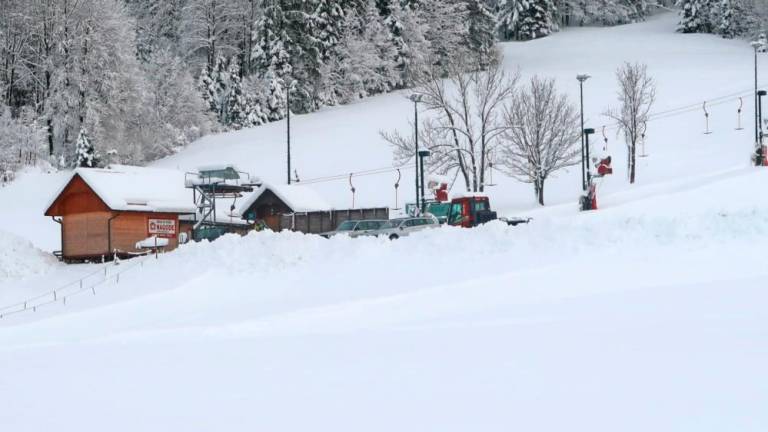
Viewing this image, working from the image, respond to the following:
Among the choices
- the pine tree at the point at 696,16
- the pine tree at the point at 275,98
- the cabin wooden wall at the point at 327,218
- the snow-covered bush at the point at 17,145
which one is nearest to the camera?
the cabin wooden wall at the point at 327,218

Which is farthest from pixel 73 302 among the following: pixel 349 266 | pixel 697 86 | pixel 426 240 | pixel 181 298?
pixel 697 86

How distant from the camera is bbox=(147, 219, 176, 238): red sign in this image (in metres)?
35.0

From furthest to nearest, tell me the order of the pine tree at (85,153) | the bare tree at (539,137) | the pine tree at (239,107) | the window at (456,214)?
1. the pine tree at (239,107)
2. the pine tree at (85,153)
3. the bare tree at (539,137)
4. the window at (456,214)

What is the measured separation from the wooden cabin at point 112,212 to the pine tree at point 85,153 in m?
18.1

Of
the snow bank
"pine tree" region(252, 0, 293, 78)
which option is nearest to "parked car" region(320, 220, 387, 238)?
the snow bank

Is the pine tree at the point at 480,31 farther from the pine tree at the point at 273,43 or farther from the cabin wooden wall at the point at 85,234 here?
the cabin wooden wall at the point at 85,234

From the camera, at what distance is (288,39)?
7012 cm

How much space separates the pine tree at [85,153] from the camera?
53.0 m

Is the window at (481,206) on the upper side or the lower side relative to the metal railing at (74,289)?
upper

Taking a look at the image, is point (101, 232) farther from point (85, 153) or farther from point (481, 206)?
point (85, 153)

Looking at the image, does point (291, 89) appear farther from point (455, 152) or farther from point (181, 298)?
point (181, 298)

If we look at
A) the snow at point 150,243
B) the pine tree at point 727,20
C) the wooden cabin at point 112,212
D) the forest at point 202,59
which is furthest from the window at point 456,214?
the pine tree at point 727,20

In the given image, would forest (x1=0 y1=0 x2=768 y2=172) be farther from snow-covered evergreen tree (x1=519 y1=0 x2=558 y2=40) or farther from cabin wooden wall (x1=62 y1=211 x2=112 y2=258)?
cabin wooden wall (x1=62 y1=211 x2=112 y2=258)

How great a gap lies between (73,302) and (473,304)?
13.4 meters
